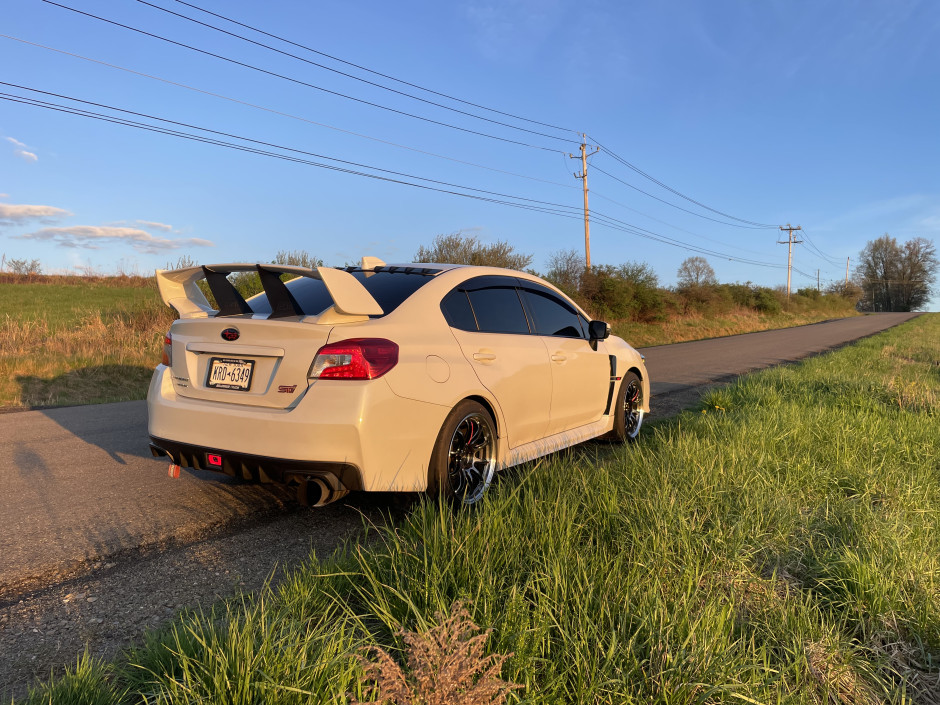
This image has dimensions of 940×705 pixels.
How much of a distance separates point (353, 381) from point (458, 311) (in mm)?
Result: 1095

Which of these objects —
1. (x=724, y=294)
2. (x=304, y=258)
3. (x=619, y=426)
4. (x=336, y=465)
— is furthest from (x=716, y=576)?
(x=724, y=294)

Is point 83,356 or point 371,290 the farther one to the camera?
point 83,356

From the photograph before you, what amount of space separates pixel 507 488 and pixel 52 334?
1322 cm

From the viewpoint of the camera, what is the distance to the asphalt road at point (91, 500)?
3.22 m

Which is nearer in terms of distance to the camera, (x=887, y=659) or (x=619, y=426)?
→ (x=887, y=659)

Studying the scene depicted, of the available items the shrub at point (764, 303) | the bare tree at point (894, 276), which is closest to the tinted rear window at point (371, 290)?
the shrub at point (764, 303)

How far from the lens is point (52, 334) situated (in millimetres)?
12992

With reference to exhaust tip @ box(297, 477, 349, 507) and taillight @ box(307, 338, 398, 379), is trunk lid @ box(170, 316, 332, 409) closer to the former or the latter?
taillight @ box(307, 338, 398, 379)

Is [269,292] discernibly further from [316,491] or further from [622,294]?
[622,294]

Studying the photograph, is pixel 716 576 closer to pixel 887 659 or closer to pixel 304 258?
pixel 887 659

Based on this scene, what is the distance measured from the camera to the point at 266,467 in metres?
3.27

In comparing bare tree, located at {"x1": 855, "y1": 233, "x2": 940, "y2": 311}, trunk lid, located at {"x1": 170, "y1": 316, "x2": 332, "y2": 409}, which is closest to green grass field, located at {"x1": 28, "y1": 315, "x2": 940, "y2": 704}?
trunk lid, located at {"x1": 170, "y1": 316, "x2": 332, "y2": 409}

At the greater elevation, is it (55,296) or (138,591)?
(55,296)

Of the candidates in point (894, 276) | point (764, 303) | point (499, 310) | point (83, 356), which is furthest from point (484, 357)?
point (894, 276)
